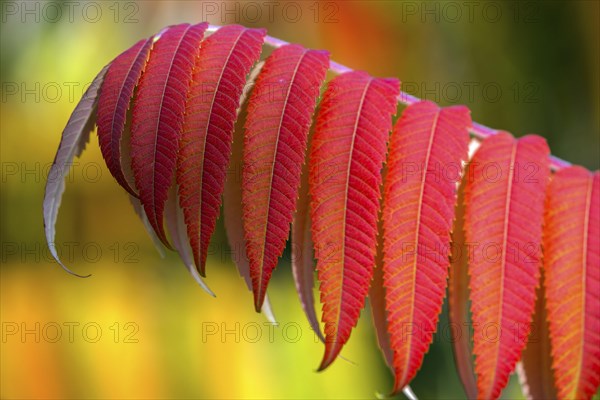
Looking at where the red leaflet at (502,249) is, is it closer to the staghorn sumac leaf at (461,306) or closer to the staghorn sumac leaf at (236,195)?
the staghorn sumac leaf at (461,306)

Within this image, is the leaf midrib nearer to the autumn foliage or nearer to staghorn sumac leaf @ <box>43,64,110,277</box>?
the autumn foliage

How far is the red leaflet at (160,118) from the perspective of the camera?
24.6 inches

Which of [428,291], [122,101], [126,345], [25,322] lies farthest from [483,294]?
[25,322]

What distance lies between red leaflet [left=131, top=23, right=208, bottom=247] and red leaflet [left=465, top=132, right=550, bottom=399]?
295 mm

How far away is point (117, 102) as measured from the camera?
25.6 inches

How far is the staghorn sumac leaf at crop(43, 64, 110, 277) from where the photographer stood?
0.69 meters

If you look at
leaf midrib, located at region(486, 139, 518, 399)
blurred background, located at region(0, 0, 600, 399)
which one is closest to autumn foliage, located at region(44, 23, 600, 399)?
leaf midrib, located at region(486, 139, 518, 399)

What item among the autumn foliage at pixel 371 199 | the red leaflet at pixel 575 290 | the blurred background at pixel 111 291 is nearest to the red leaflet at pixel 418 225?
the autumn foliage at pixel 371 199

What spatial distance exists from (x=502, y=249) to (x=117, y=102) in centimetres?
40

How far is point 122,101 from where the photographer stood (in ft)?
2.13

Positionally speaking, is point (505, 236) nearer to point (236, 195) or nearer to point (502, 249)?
point (502, 249)

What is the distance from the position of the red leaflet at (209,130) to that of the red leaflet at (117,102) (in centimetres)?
6

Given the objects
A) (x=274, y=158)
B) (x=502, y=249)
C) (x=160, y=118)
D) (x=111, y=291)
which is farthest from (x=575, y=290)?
(x=111, y=291)

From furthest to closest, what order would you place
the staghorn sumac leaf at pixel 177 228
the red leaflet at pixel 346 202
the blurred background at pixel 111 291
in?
the blurred background at pixel 111 291, the staghorn sumac leaf at pixel 177 228, the red leaflet at pixel 346 202
